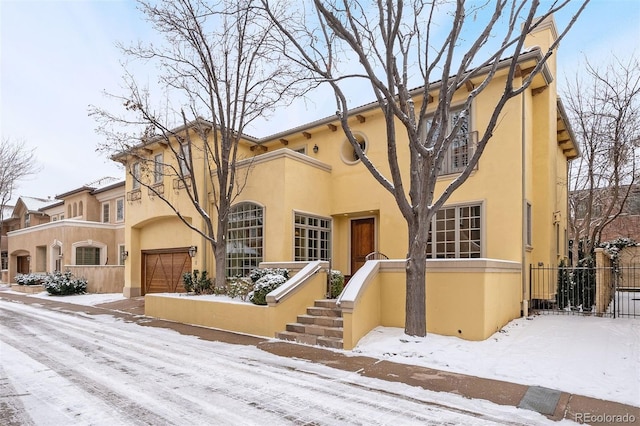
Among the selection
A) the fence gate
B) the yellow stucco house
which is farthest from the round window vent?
the fence gate

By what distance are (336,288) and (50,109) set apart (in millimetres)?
15019

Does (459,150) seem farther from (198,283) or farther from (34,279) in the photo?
(34,279)

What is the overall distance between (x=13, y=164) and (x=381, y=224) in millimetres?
28789

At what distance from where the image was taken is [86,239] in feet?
77.6

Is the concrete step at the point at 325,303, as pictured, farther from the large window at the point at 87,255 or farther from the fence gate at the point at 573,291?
the large window at the point at 87,255

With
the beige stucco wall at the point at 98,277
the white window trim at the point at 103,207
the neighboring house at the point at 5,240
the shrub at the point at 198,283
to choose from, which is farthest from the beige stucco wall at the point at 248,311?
the neighboring house at the point at 5,240

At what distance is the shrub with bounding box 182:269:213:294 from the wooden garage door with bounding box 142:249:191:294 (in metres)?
2.71

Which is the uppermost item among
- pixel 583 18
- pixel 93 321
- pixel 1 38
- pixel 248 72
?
pixel 1 38

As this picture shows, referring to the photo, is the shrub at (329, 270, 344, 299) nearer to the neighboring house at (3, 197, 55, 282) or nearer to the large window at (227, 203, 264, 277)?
the large window at (227, 203, 264, 277)

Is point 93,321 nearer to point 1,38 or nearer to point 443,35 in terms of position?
point 1,38

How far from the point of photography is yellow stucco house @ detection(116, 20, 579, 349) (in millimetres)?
8266

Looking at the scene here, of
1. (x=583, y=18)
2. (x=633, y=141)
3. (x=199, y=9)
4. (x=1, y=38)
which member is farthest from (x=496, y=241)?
(x=1, y=38)

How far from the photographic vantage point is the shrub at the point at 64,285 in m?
18.7

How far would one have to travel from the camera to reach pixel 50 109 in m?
16.4
